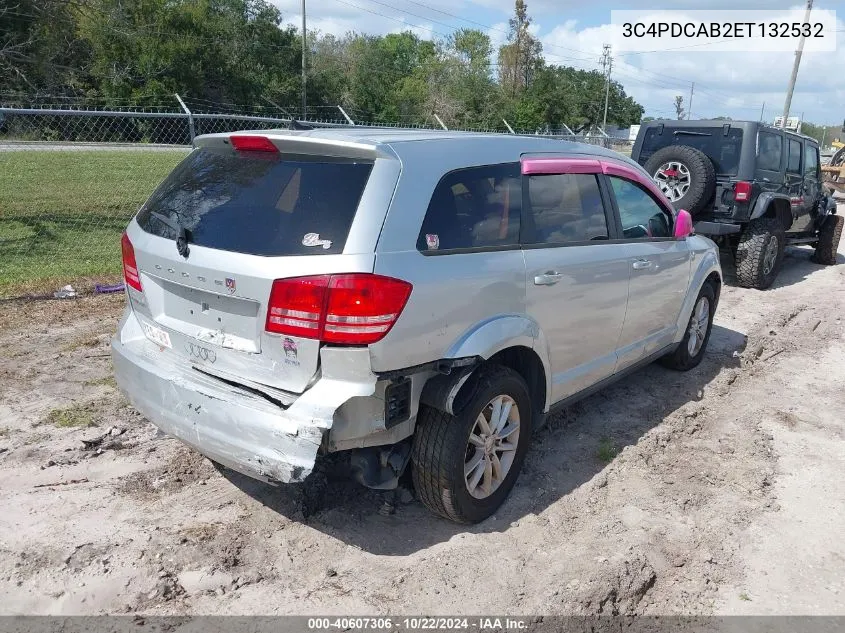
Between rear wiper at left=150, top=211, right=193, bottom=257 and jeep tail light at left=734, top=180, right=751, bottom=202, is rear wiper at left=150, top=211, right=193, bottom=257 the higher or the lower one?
the higher one

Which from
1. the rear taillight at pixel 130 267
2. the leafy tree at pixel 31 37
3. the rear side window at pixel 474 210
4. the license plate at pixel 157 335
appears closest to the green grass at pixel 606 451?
the rear side window at pixel 474 210

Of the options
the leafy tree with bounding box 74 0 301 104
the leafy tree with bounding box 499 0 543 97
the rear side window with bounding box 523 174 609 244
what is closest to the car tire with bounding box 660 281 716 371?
the rear side window with bounding box 523 174 609 244

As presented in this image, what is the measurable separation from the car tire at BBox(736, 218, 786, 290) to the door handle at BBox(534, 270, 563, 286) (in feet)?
20.4

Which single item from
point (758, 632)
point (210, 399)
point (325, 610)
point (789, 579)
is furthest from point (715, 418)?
point (210, 399)

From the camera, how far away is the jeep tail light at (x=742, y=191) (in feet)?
→ 27.8

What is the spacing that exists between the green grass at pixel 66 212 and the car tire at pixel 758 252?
24.8 ft

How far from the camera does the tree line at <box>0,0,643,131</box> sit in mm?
11922

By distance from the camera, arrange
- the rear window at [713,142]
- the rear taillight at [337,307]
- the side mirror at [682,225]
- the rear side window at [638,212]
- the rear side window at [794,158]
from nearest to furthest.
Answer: the rear taillight at [337,307] → the rear side window at [638,212] → the side mirror at [682,225] → the rear window at [713,142] → the rear side window at [794,158]

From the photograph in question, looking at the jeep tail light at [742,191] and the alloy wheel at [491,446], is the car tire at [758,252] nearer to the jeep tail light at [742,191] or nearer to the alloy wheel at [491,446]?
the jeep tail light at [742,191]

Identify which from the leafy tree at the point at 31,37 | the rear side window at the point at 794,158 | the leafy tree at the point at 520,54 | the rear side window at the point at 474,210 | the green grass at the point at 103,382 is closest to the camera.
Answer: the rear side window at the point at 474,210

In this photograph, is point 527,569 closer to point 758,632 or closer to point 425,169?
point 758,632

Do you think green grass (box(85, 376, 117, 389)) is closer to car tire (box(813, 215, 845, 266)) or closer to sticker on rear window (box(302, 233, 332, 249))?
sticker on rear window (box(302, 233, 332, 249))

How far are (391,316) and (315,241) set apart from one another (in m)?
0.43

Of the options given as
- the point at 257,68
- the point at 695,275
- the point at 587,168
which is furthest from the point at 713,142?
the point at 257,68
